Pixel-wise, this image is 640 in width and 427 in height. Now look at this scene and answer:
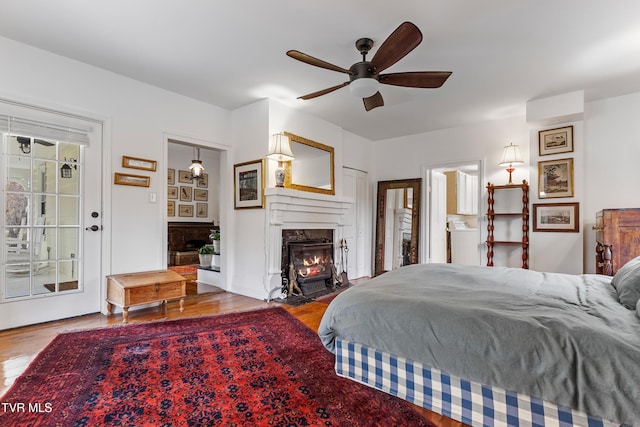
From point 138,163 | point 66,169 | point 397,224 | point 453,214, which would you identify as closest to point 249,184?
point 138,163

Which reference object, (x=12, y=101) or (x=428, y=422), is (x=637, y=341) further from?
(x=12, y=101)

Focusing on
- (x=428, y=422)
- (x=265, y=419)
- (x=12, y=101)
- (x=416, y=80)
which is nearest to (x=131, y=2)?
(x=12, y=101)

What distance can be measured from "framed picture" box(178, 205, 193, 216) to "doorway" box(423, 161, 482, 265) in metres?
5.24

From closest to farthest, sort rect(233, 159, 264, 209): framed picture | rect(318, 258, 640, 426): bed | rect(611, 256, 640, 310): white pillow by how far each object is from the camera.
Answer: rect(318, 258, 640, 426): bed, rect(611, 256, 640, 310): white pillow, rect(233, 159, 264, 209): framed picture

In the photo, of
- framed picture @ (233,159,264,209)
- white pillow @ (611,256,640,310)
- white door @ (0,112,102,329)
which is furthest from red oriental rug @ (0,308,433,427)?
framed picture @ (233,159,264,209)

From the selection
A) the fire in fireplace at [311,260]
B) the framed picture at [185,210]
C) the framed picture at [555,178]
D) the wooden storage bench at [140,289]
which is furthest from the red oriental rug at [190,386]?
the framed picture at [185,210]

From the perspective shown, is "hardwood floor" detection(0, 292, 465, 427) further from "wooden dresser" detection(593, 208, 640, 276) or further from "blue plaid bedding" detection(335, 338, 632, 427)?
"wooden dresser" detection(593, 208, 640, 276)

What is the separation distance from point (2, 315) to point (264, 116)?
10.7ft

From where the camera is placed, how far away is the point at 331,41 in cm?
272

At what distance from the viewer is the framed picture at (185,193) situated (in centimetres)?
721

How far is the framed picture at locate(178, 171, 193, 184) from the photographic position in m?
7.20

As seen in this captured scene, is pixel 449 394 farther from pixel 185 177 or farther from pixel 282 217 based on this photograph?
pixel 185 177

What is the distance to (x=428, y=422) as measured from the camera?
1.52 meters

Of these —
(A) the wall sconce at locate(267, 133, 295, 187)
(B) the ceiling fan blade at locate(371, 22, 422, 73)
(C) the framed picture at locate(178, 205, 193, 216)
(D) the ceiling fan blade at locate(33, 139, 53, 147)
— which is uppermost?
(B) the ceiling fan blade at locate(371, 22, 422, 73)
